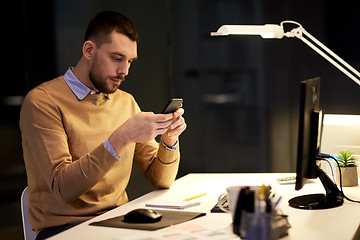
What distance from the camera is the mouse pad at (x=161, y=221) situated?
5.65ft

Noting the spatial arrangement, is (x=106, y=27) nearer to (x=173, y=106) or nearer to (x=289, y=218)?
(x=173, y=106)

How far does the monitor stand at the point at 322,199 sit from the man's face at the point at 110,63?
37.0 inches

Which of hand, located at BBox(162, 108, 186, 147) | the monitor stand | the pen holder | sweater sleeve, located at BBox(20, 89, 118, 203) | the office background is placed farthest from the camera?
the office background

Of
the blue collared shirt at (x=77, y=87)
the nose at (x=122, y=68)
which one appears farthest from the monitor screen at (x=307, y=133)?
the blue collared shirt at (x=77, y=87)

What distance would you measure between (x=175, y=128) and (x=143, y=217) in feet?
2.13

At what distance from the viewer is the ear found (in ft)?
7.87

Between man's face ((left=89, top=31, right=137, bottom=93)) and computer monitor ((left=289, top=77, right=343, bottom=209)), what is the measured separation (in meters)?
0.87

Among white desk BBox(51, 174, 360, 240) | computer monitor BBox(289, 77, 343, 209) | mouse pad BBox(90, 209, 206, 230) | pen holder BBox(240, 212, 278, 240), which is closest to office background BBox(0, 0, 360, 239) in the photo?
white desk BBox(51, 174, 360, 240)

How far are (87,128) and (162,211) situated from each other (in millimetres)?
559

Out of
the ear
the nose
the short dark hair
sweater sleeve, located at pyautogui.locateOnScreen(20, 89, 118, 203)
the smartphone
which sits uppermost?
the short dark hair

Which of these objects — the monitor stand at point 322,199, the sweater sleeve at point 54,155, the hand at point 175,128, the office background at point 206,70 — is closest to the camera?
the monitor stand at point 322,199

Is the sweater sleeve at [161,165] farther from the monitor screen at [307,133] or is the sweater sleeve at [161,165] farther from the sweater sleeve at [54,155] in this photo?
the monitor screen at [307,133]

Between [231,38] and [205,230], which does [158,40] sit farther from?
[205,230]

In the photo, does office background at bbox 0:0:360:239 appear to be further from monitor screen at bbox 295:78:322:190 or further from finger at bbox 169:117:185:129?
monitor screen at bbox 295:78:322:190
